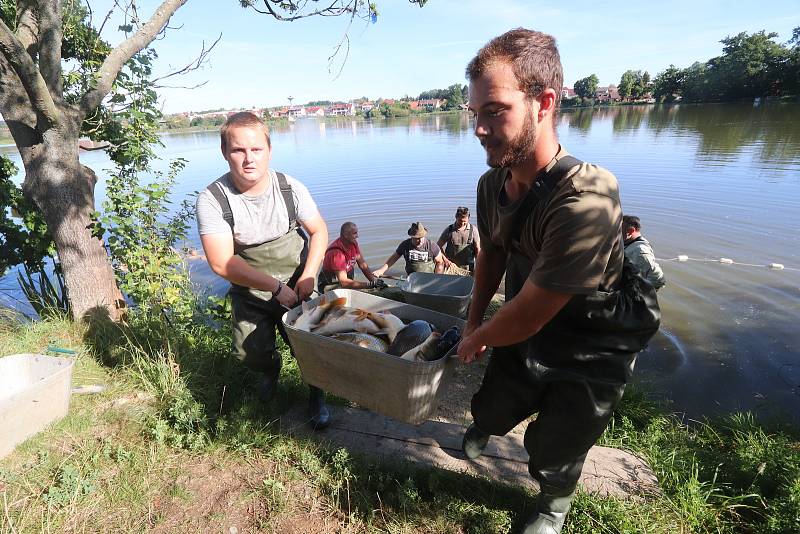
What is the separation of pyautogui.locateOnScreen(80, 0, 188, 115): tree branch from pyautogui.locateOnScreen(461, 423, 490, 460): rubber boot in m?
5.01

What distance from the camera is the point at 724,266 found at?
981cm

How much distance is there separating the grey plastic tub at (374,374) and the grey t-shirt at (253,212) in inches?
28.8

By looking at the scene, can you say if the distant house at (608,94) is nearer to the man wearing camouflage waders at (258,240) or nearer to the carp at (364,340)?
the man wearing camouflage waders at (258,240)

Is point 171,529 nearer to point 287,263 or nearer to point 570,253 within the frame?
point 287,263

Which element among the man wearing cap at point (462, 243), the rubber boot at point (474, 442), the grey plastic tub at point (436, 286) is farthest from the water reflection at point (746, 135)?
the rubber boot at point (474, 442)

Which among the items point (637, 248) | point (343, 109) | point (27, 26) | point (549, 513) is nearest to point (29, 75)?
point (27, 26)

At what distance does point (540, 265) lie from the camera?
5.36ft

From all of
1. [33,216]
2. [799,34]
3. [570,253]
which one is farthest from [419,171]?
[799,34]

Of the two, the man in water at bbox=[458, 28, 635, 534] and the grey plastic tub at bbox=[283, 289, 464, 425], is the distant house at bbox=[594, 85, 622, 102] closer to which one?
the man in water at bbox=[458, 28, 635, 534]

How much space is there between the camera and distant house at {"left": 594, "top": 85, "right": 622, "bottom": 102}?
91.6m

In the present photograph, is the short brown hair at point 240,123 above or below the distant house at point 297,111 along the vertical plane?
below

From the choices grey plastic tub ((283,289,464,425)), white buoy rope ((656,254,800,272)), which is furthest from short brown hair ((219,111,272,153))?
white buoy rope ((656,254,800,272))

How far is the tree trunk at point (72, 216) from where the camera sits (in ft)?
14.3

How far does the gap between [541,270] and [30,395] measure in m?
3.45
